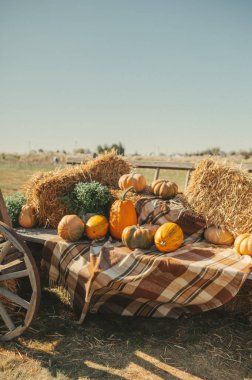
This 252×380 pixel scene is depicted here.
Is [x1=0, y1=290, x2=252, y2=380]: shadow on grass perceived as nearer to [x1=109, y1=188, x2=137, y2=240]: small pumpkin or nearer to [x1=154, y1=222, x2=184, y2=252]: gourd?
[x1=154, y1=222, x2=184, y2=252]: gourd

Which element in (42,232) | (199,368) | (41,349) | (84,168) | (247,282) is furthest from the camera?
(84,168)

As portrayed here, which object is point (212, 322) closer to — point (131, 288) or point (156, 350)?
point (156, 350)

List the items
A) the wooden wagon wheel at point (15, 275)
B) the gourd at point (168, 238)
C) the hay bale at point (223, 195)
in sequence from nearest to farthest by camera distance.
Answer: the wooden wagon wheel at point (15, 275) < the gourd at point (168, 238) < the hay bale at point (223, 195)

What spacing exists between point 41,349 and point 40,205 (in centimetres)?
181

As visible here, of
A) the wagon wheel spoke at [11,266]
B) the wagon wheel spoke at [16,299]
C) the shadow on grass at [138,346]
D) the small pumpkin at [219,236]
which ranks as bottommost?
the shadow on grass at [138,346]

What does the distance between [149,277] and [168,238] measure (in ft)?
1.56

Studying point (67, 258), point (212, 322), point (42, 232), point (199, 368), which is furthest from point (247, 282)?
point (42, 232)

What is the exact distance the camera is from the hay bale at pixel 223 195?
3.71 metres

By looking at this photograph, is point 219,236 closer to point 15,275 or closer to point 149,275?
point 149,275

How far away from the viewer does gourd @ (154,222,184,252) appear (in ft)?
11.6

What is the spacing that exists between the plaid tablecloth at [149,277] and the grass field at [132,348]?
169 millimetres

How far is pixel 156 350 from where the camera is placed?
3.19 meters

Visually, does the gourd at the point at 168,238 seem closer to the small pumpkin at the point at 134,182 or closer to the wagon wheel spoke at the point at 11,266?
the small pumpkin at the point at 134,182

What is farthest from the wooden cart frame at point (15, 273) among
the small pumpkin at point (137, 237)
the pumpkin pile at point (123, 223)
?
the small pumpkin at point (137, 237)
